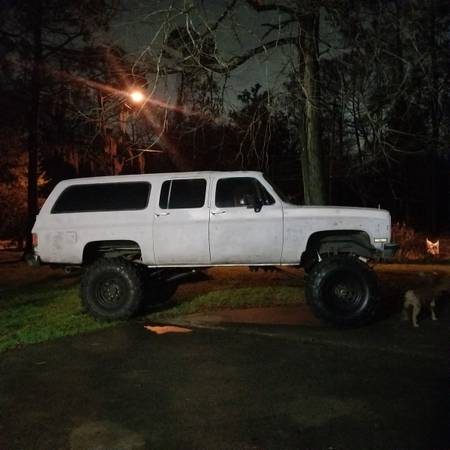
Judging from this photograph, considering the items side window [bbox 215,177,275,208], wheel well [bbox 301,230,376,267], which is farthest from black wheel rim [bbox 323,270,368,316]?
side window [bbox 215,177,275,208]

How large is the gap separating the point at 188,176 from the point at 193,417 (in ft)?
15.0

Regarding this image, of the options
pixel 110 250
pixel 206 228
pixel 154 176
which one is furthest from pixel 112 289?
pixel 154 176

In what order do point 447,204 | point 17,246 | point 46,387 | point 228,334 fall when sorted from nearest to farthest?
point 46,387 → point 228,334 → point 17,246 → point 447,204

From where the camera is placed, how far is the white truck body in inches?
323

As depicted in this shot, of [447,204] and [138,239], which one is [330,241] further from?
[447,204]

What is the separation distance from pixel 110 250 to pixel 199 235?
1.57 meters

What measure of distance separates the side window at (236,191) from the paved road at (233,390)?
188cm

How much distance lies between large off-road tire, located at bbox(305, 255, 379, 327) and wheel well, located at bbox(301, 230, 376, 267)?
411mm

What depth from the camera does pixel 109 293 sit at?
8.79 meters

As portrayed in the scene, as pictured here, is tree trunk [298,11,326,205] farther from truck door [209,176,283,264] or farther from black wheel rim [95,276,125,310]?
black wheel rim [95,276,125,310]

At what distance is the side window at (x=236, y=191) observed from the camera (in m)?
8.53

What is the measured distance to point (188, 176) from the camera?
8.75m

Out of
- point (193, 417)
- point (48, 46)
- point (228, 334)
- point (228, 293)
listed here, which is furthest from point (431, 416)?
point (48, 46)

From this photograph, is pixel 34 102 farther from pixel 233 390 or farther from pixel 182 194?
pixel 233 390
